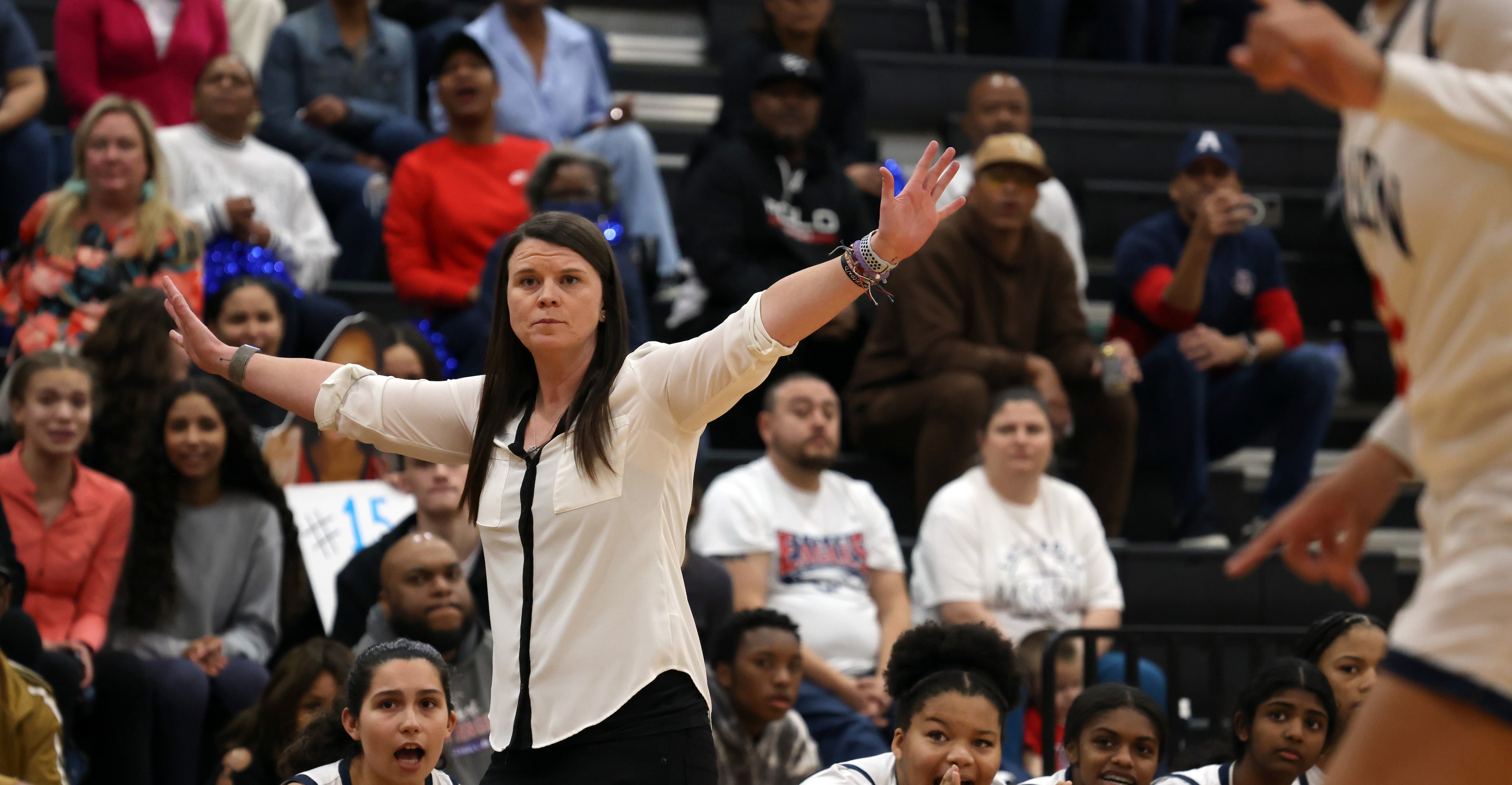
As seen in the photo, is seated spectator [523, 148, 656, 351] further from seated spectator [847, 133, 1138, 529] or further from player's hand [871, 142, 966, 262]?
→ player's hand [871, 142, 966, 262]

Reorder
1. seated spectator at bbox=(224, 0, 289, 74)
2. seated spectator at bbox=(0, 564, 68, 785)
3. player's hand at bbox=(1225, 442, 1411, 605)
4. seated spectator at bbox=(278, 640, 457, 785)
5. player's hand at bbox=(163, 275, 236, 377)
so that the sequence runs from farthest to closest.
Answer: seated spectator at bbox=(224, 0, 289, 74) < seated spectator at bbox=(0, 564, 68, 785) < seated spectator at bbox=(278, 640, 457, 785) < player's hand at bbox=(163, 275, 236, 377) < player's hand at bbox=(1225, 442, 1411, 605)

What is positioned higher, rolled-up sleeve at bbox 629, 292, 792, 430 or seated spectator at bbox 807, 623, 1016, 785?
rolled-up sleeve at bbox 629, 292, 792, 430

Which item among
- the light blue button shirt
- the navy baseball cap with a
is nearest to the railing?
the navy baseball cap with a

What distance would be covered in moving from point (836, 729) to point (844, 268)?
3.01 metres

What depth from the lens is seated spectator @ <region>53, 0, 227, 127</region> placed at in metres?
7.38

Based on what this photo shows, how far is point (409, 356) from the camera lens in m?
6.01

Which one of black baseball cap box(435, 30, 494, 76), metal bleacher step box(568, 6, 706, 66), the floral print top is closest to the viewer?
the floral print top

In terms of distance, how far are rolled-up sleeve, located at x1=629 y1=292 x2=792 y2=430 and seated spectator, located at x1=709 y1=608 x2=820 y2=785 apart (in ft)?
7.78

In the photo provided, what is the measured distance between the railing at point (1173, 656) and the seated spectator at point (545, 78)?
297 centimetres

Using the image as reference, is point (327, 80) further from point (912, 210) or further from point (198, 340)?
point (912, 210)

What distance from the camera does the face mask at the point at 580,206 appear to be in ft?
21.8

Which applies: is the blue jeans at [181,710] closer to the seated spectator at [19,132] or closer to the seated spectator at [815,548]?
the seated spectator at [815,548]

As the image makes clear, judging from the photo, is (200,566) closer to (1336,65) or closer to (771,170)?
(771,170)

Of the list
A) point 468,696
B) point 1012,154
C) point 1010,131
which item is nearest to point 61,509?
point 468,696
